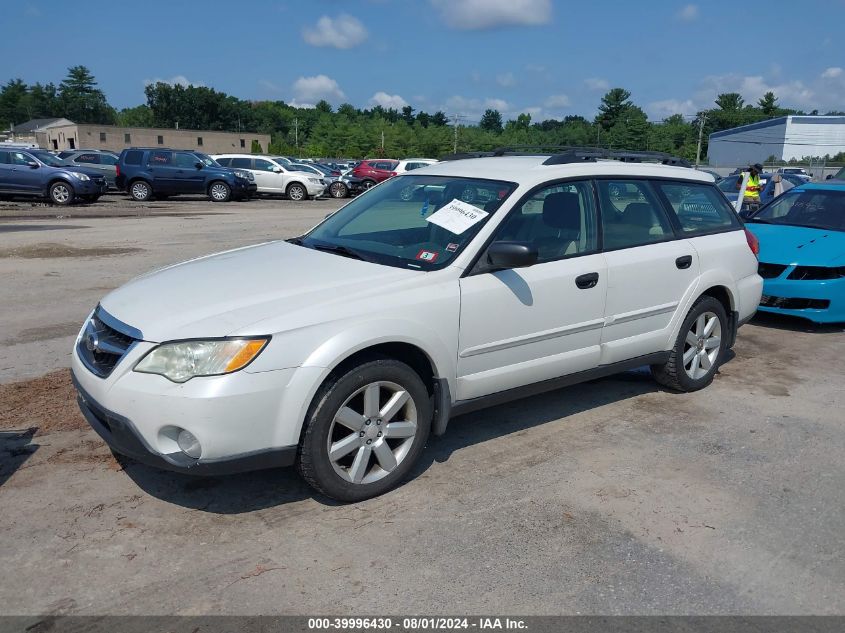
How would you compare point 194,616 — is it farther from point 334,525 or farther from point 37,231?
point 37,231

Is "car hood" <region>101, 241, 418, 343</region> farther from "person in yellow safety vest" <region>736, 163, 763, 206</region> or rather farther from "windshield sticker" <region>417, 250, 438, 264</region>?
"person in yellow safety vest" <region>736, 163, 763, 206</region>

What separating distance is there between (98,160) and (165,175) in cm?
532

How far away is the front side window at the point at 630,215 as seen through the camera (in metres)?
5.00

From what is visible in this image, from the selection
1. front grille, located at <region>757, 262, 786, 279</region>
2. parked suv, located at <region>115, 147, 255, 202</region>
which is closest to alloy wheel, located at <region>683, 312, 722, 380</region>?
front grille, located at <region>757, 262, 786, 279</region>

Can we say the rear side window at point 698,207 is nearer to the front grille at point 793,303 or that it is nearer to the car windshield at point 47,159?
the front grille at point 793,303

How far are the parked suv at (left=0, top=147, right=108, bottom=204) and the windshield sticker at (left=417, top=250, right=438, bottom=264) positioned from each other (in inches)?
811

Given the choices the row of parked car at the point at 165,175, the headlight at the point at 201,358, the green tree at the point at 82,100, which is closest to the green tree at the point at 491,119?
the green tree at the point at 82,100

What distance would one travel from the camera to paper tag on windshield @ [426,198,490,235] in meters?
4.39

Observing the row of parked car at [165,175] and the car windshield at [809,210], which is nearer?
the car windshield at [809,210]

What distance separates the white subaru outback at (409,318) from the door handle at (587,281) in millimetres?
21

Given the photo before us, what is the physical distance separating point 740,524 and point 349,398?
6.98 feet

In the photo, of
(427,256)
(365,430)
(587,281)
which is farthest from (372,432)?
(587,281)

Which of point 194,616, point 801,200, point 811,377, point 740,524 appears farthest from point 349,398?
point 801,200

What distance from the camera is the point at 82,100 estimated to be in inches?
5448
